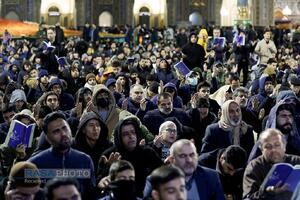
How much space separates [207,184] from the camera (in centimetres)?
677

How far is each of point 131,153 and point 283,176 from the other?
174 cm

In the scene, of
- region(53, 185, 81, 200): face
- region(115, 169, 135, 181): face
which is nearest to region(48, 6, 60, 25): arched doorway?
region(115, 169, 135, 181): face

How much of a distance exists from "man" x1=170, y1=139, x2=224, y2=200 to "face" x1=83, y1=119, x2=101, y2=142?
→ 146cm

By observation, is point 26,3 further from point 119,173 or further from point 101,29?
point 119,173

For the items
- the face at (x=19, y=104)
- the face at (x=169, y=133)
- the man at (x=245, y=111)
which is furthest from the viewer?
the face at (x=19, y=104)

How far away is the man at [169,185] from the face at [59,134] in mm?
1684

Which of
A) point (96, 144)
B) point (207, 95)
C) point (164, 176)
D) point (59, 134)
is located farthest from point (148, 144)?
point (164, 176)

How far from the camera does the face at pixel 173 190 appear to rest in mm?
5398

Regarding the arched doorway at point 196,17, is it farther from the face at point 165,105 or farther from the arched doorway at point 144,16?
the face at point 165,105

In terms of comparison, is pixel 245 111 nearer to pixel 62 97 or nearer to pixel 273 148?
pixel 62 97

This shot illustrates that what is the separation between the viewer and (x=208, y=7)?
57469mm

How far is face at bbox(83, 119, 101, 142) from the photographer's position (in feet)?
27.0

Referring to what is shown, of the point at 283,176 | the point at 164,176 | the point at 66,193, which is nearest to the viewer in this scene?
the point at 66,193

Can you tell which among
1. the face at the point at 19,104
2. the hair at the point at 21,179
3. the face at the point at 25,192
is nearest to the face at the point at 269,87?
the face at the point at 19,104
